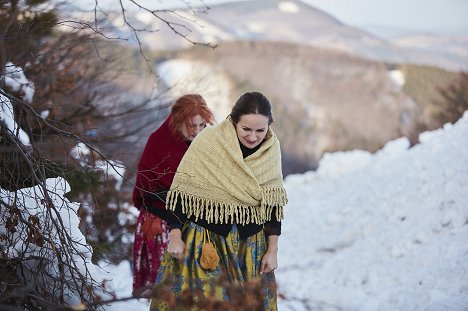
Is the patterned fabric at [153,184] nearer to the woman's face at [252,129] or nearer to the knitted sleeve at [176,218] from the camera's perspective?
the knitted sleeve at [176,218]

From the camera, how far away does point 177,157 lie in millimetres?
5039

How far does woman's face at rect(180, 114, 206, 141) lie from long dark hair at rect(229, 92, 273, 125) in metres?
1.14

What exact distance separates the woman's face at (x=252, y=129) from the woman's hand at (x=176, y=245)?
603 millimetres

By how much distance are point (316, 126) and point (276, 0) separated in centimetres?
1218

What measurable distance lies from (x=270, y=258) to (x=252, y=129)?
70 centimetres

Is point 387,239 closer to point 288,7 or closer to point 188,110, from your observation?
point 188,110

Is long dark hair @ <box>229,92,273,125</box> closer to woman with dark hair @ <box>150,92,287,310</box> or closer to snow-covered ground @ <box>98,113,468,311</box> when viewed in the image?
woman with dark hair @ <box>150,92,287,310</box>

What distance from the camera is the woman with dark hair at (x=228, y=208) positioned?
3.89 metres

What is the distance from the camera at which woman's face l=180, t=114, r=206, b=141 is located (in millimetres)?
5031

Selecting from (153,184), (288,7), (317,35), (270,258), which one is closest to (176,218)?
(270,258)

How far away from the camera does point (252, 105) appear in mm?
3830

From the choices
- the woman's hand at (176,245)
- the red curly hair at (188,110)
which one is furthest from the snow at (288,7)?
the woman's hand at (176,245)

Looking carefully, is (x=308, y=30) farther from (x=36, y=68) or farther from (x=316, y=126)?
(x=36, y=68)

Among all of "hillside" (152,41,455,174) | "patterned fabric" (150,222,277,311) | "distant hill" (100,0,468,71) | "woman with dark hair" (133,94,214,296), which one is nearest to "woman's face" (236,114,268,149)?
"patterned fabric" (150,222,277,311)
